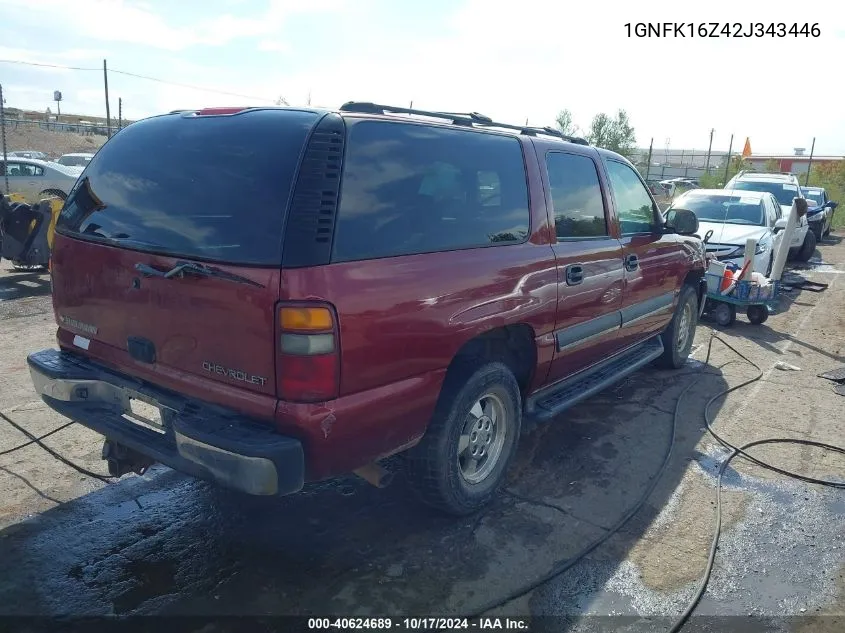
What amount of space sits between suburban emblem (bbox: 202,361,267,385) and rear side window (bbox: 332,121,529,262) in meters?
0.58

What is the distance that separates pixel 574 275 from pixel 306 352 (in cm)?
203

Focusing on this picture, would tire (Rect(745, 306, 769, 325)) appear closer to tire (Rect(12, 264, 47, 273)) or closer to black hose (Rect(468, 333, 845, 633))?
black hose (Rect(468, 333, 845, 633))

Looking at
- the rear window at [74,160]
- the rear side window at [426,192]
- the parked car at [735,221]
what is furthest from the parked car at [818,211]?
the rear window at [74,160]

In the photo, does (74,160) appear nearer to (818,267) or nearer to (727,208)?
(727,208)

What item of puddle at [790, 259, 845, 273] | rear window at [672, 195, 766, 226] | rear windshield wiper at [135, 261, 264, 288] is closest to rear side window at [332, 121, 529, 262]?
rear windshield wiper at [135, 261, 264, 288]

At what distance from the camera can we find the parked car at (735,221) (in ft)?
30.4

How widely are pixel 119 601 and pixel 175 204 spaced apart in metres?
1.72

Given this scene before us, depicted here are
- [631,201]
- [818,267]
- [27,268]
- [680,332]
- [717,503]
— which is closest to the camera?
[717,503]

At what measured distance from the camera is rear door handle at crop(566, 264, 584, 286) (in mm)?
3897

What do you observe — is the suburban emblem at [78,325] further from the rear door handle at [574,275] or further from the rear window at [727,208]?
the rear window at [727,208]

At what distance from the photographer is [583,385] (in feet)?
14.6

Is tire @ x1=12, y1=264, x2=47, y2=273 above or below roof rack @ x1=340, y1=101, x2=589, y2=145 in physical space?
below

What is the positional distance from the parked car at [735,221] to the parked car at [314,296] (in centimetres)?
621

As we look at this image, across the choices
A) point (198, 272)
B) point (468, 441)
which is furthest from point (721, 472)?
point (198, 272)
